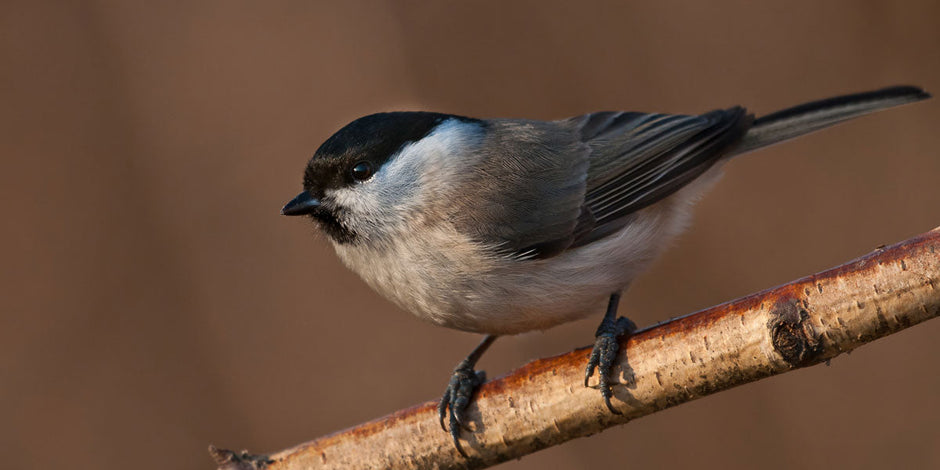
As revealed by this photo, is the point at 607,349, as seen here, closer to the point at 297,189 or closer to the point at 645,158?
the point at 645,158

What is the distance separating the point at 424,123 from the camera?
9.57 ft

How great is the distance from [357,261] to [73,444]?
269 cm

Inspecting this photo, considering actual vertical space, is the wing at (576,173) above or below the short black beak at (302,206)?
below

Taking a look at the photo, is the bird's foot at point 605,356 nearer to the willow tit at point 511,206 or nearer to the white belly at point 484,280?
the willow tit at point 511,206

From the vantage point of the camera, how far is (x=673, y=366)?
2299 mm

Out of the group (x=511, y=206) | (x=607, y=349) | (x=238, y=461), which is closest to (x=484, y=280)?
(x=511, y=206)

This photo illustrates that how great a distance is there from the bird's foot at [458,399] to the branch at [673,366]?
30mm

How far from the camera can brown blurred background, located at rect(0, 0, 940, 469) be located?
13.7ft

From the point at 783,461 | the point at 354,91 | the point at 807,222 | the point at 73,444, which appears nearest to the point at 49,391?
the point at 73,444

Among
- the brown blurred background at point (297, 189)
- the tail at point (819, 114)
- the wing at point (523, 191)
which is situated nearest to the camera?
the wing at point (523, 191)

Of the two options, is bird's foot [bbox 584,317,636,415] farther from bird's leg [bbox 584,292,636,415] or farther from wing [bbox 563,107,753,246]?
wing [bbox 563,107,753,246]

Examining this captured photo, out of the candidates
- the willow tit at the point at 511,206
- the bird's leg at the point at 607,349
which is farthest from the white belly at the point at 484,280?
the bird's leg at the point at 607,349

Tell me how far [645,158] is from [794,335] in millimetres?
1124

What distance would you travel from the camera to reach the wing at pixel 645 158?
2939mm
